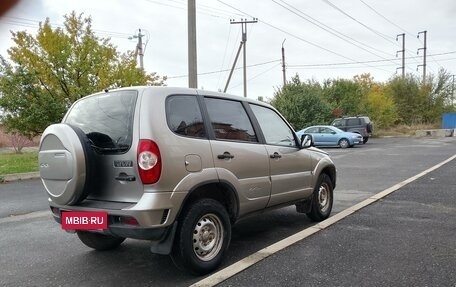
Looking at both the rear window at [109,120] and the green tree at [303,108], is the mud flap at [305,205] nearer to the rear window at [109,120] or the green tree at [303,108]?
Result: the rear window at [109,120]

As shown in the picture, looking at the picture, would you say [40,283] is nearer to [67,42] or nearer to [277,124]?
[277,124]

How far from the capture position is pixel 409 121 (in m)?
46.4

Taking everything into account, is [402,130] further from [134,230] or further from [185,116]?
[134,230]

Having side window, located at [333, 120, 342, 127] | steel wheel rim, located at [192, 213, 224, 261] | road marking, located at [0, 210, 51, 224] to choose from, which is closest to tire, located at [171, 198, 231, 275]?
steel wheel rim, located at [192, 213, 224, 261]

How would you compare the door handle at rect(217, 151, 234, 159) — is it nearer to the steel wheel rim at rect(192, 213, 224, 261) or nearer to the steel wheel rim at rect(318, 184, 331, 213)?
the steel wheel rim at rect(192, 213, 224, 261)

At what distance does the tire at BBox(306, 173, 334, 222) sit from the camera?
239 inches

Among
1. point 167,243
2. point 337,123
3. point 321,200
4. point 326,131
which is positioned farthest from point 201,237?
point 337,123

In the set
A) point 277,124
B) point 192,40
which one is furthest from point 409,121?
point 277,124

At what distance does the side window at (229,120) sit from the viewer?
450 cm

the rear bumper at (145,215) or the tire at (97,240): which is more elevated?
the rear bumper at (145,215)

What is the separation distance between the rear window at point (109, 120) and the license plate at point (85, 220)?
1.92 ft

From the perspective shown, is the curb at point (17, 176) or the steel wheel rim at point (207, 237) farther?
the curb at point (17, 176)

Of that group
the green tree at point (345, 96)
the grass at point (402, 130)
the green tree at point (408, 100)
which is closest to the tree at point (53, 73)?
the green tree at point (345, 96)

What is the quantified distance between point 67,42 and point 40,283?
1431 centimetres
